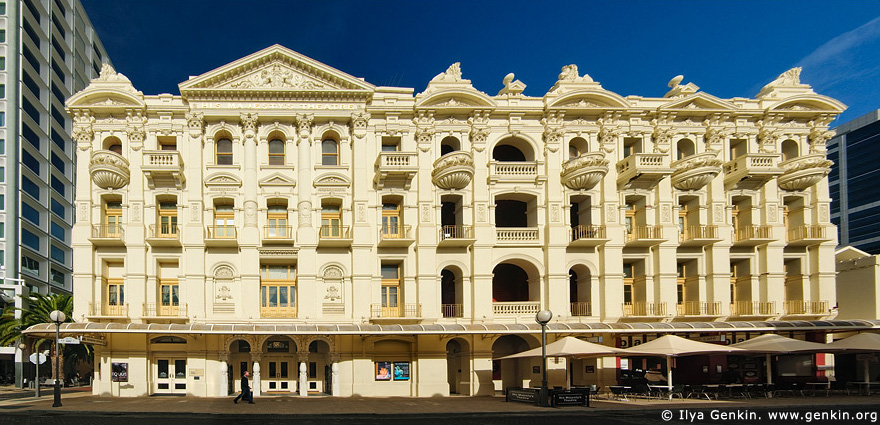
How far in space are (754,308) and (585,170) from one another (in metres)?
11.9

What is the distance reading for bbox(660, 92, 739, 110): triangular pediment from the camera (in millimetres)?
35781

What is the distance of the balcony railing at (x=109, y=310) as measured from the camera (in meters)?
32.3

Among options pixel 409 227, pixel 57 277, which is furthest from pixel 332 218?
pixel 57 277

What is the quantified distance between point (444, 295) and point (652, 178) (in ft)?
41.9

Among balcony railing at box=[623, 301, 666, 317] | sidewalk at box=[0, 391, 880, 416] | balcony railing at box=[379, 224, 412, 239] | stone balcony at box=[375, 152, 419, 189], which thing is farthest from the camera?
balcony railing at box=[623, 301, 666, 317]

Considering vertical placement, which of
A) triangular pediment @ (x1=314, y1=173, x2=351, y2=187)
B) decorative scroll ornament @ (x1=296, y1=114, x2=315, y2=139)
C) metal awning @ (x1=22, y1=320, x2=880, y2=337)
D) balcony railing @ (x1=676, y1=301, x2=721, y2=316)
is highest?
decorative scroll ornament @ (x1=296, y1=114, x2=315, y2=139)

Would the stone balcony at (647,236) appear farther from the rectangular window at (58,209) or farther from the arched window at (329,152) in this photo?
the rectangular window at (58,209)

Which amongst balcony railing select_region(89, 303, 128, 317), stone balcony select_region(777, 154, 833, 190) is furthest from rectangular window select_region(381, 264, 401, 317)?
stone balcony select_region(777, 154, 833, 190)

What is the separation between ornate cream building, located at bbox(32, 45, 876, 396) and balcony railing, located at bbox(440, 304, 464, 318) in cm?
18

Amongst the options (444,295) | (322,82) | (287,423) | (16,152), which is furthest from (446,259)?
(16,152)

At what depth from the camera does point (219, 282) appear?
33469 millimetres

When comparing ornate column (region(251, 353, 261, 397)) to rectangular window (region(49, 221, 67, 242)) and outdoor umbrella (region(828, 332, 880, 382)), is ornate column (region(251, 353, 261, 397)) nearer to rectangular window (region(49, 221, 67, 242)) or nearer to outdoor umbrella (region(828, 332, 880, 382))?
outdoor umbrella (region(828, 332, 880, 382))

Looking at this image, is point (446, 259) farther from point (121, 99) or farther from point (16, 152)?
point (16, 152)

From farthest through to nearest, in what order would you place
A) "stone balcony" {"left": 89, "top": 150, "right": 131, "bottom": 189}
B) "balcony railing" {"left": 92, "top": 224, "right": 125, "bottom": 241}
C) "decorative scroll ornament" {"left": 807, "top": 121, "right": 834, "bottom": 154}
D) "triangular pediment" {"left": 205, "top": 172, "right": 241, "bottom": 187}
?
"decorative scroll ornament" {"left": 807, "top": 121, "right": 834, "bottom": 154} → "triangular pediment" {"left": 205, "top": 172, "right": 241, "bottom": 187} → "balcony railing" {"left": 92, "top": 224, "right": 125, "bottom": 241} → "stone balcony" {"left": 89, "top": 150, "right": 131, "bottom": 189}
